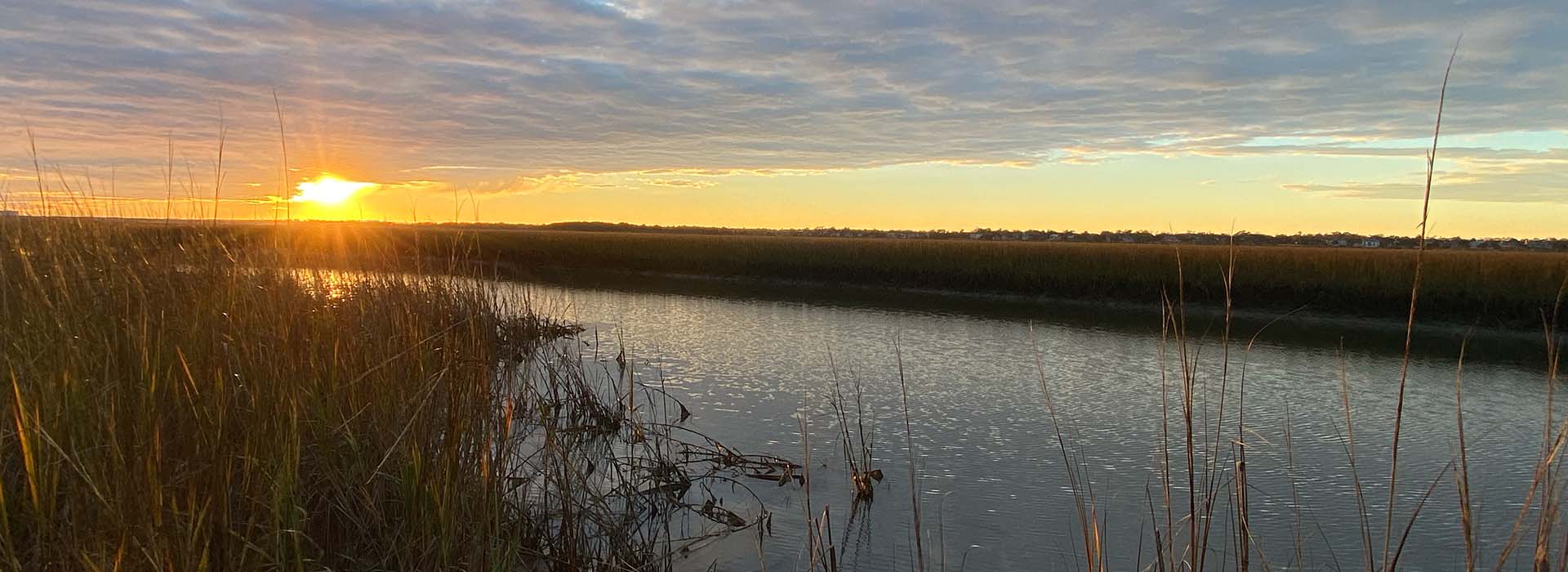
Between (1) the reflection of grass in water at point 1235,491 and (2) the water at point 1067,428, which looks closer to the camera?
(1) the reflection of grass in water at point 1235,491

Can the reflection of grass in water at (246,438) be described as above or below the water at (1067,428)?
above

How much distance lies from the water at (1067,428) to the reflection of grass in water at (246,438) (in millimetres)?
1136

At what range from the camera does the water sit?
4.21 meters

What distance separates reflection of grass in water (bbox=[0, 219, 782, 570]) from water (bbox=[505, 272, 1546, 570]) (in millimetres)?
1136

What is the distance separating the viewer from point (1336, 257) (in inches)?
650

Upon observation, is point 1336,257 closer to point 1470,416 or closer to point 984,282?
point 984,282

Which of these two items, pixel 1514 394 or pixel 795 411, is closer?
pixel 795 411

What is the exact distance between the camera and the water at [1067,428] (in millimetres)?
4215

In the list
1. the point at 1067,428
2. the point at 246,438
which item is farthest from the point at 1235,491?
the point at 246,438

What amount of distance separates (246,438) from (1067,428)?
5.35 meters

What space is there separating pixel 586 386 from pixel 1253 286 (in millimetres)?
13307

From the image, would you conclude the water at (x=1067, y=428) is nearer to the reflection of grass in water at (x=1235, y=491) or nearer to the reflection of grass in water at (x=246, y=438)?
the reflection of grass in water at (x=1235, y=491)

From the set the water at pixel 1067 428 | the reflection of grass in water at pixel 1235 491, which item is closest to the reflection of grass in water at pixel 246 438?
the water at pixel 1067 428

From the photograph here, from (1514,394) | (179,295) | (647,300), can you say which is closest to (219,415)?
(179,295)
